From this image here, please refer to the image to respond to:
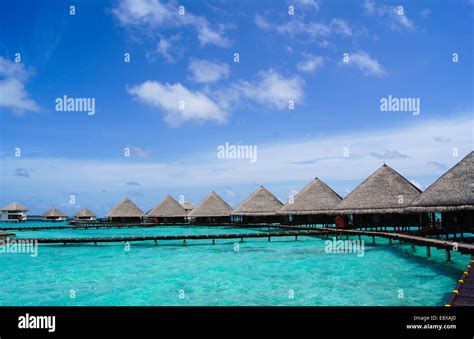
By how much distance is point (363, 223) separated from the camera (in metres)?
27.2

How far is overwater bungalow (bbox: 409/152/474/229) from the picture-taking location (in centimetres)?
1791

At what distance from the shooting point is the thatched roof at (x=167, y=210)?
47969 mm

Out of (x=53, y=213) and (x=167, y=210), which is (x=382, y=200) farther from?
(x=53, y=213)

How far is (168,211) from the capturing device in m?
48.3

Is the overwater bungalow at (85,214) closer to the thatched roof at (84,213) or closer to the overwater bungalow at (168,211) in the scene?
the thatched roof at (84,213)

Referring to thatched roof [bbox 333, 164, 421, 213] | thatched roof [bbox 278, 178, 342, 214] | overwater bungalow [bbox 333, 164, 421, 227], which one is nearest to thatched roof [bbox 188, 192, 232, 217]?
thatched roof [bbox 278, 178, 342, 214]

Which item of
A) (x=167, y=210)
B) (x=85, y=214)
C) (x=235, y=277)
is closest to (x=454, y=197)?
(x=235, y=277)

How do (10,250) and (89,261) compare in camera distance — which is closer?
(89,261)

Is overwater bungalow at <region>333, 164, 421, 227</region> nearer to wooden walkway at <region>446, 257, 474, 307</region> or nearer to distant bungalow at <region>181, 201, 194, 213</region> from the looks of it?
wooden walkway at <region>446, 257, 474, 307</region>

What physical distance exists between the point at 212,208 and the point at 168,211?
23.1 feet
